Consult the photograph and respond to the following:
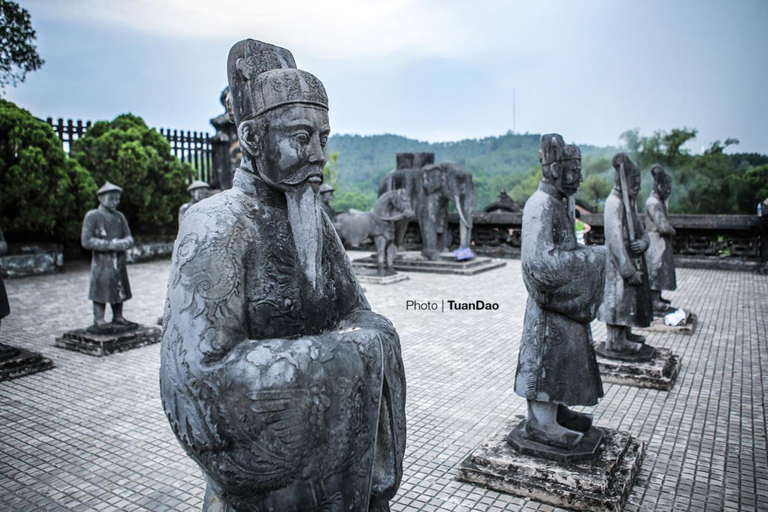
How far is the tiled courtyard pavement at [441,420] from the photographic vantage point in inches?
143

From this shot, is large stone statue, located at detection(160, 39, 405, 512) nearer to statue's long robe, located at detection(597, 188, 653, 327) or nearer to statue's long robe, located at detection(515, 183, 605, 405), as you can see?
statue's long robe, located at detection(515, 183, 605, 405)

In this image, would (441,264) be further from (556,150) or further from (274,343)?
(274,343)

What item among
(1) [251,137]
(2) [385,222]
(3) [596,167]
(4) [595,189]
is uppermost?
(3) [596,167]

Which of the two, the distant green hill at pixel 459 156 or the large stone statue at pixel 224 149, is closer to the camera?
the large stone statue at pixel 224 149

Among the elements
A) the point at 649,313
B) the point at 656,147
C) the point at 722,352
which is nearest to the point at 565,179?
the point at 649,313

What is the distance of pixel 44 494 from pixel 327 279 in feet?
10.2

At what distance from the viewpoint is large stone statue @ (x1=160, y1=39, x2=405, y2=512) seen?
1.45 metres

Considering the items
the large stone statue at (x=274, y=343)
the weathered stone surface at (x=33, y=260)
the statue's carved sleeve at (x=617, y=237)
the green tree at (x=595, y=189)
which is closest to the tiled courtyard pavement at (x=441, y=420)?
the statue's carved sleeve at (x=617, y=237)

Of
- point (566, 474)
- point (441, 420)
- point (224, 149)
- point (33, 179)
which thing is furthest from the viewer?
point (33, 179)

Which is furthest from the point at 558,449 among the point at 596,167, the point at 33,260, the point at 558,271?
the point at 596,167

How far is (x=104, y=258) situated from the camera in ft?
23.2

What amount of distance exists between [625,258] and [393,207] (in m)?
7.05

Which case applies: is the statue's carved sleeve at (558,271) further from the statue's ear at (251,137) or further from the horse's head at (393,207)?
the horse's head at (393,207)

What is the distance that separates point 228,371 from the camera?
1435mm
